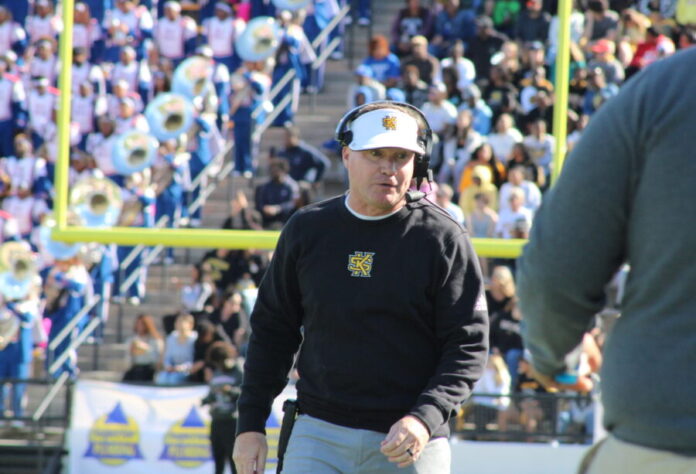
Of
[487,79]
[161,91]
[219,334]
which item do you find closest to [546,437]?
[219,334]

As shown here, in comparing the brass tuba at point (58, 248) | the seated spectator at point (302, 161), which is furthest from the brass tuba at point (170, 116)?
the brass tuba at point (58, 248)

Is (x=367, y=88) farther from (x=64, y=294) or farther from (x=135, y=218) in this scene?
(x=64, y=294)

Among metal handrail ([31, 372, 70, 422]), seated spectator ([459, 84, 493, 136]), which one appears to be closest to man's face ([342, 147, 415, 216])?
metal handrail ([31, 372, 70, 422])

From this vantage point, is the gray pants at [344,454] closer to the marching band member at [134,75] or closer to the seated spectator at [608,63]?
the seated spectator at [608,63]

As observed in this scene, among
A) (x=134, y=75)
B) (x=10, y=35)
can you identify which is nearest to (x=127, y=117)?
(x=134, y=75)

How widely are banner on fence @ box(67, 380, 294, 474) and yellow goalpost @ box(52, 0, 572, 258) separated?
2.37m

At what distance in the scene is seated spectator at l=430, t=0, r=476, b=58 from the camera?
556 inches

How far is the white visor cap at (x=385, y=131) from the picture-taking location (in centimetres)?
348

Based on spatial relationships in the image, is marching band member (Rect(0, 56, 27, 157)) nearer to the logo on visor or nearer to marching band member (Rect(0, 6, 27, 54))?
marching band member (Rect(0, 6, 27, 54))

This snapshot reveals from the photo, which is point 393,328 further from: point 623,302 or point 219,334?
point 219,334

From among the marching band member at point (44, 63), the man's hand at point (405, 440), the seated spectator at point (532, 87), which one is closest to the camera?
the man's hand at point (405, 440)

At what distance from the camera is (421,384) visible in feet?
11.0

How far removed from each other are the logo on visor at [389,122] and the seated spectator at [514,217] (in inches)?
231

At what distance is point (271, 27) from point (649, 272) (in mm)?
12444
